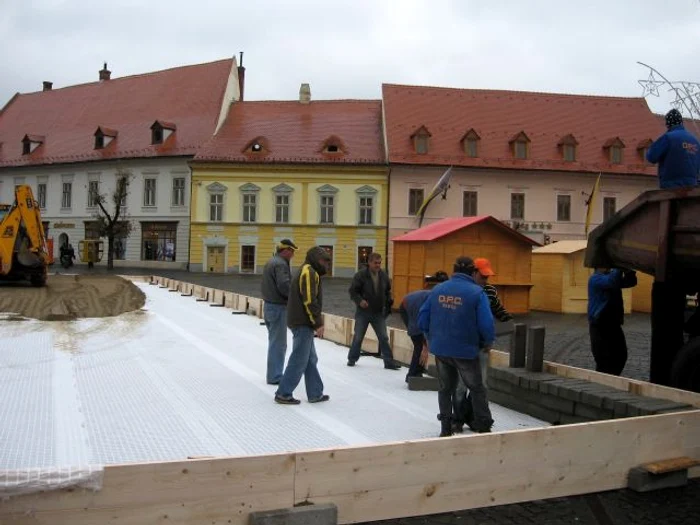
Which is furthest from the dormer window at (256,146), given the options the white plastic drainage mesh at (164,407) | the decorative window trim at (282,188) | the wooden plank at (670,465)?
the wooden plank at (670,465)

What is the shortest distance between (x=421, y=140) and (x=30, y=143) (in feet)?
98.1

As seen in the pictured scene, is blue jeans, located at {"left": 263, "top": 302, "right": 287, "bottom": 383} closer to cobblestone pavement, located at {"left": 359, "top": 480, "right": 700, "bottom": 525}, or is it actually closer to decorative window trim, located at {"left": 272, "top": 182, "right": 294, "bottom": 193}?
cobblestone pavement, located at {"left": 359, "top": 480, "right": 700, "bottom": 525}

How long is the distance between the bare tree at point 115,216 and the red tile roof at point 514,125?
701 inches

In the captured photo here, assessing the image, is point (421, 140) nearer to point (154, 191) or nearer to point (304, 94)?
point (304, 94)

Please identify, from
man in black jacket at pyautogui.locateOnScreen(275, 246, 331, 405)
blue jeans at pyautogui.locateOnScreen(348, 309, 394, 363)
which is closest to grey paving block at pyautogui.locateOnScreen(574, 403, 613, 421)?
man in black jacket at pyautogui.locateOnScreen(275, 246, 331, 405)

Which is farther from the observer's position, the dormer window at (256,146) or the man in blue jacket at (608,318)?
the dormer window at (256,146)

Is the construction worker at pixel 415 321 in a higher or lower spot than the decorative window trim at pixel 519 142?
lower

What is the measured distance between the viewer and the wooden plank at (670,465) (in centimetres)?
506

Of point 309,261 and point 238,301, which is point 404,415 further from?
point 238,301

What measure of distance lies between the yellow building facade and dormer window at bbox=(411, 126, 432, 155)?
2.54m

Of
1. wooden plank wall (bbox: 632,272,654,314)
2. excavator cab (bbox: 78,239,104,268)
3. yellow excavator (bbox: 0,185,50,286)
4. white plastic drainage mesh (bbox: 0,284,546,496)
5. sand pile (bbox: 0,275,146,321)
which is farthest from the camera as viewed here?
excavator cab (bbox: 78,239,104,268)

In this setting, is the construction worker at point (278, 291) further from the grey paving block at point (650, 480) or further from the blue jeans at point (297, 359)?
the grey paving block at point (650, 480)

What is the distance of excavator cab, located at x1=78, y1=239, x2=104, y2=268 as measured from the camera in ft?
153

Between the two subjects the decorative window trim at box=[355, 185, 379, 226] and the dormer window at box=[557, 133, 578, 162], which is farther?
the dormer window at box=[557, 133, 578, 162]
